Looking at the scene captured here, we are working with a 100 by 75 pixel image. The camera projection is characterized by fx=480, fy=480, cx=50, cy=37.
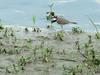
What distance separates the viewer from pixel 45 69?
5754 mm

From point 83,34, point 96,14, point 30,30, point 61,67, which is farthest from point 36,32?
point 61,67

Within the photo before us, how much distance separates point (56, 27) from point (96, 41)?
144cm

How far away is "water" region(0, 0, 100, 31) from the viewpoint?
28.9 feet

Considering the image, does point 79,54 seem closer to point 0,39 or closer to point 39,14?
point 0,39

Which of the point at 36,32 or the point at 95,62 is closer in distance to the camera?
the point at 95,62

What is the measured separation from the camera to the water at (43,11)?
881cm

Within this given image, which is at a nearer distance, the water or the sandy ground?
the sandy ground

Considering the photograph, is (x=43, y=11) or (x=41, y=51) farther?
(x=43, y=11)

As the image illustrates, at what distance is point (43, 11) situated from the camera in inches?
362

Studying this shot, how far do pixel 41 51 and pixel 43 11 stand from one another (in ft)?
9.34

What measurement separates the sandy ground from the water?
727mm

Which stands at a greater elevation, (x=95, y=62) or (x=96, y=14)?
(x=96, y=14)

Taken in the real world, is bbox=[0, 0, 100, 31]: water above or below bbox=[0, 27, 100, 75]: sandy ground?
above

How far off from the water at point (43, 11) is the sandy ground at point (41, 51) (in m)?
0.73
